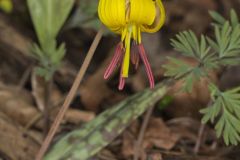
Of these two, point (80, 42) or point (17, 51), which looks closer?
point (17, 51)

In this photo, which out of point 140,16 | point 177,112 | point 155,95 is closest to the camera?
point 140,16

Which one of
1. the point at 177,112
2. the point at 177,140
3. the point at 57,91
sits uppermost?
the point at 57,91

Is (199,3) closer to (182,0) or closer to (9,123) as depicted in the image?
(182,0)

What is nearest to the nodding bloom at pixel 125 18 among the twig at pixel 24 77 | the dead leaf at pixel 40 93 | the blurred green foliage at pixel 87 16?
the blurred green foliage at pixel 87 16

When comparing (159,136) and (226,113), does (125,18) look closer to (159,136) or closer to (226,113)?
(226,113)

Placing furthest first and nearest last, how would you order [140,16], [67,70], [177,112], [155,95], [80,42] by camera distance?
[80,42] → [67,70] → [177,112] → [155,95] → [140,16]

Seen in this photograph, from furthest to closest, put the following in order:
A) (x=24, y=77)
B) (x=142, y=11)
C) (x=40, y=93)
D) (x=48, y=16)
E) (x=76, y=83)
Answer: (x=24, y=77)
(x=40, y=93)
(x=48, y=16)
(x=76, y=83)
(x=142, y=11)

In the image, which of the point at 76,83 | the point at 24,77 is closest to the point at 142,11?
the point at 76,83

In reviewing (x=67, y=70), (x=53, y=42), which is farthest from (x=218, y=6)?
(x=53, y=42)
